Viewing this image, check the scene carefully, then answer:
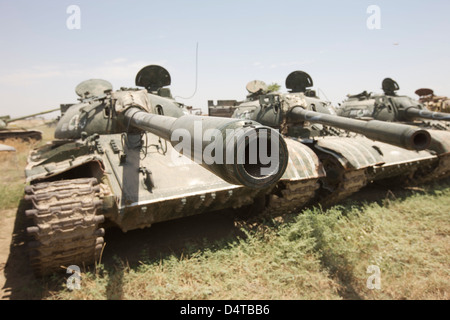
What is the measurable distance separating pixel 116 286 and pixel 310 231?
3269mm

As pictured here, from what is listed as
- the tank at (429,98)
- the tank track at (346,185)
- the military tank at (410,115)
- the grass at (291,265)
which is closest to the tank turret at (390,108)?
the military tank at (410,115)

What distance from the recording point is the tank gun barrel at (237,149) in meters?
1.77

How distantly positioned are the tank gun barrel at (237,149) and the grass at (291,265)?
261cm

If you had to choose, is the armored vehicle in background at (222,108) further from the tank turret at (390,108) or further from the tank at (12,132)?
the tank at (12,132)

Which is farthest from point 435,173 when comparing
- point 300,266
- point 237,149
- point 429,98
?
point 429,98

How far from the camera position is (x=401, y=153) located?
7617 mm

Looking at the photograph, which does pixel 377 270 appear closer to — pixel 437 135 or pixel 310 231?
pixel 310 231

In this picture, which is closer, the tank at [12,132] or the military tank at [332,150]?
the military tank at [332,150]

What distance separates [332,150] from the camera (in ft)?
21.1

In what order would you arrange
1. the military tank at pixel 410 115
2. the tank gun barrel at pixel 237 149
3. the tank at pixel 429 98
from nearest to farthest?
the tank gun barrel at pixel 237 149 < the military tank at pixel 410 115 < the tank at pixel 429 98

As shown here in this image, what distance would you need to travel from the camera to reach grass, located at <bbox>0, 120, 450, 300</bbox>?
4094mm

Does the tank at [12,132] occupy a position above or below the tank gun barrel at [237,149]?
below

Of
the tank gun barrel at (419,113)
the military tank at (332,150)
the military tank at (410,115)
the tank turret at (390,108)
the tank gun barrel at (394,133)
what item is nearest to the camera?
the tank gun barrel at (394,133)
